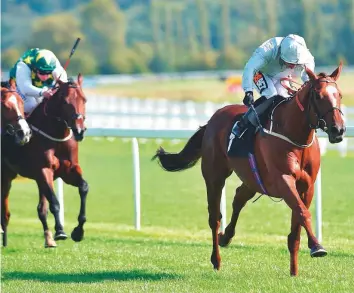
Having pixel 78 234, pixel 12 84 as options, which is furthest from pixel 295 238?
pixel 12 84

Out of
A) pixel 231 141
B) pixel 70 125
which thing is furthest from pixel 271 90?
pixel 70 125

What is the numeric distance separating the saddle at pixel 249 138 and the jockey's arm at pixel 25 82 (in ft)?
8.60

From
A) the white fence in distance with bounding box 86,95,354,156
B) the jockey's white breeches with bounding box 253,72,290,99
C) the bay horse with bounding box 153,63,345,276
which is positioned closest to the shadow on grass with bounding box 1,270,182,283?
the bay horse with bounding box 153,63,345,276

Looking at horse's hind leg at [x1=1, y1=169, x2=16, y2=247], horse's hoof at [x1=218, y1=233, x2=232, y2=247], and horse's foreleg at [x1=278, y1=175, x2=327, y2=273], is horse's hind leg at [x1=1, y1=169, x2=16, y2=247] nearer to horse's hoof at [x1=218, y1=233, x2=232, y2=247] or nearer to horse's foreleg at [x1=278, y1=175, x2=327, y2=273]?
horse's hoof at [x1=218, y1=233, x2=232, y2=247]

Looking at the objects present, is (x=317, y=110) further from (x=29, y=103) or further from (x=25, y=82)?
(x=29, y=103)

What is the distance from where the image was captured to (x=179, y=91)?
191ft

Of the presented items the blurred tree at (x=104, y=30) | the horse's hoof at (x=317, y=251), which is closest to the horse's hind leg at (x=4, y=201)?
the horse's hoof at (x=317, y=251)

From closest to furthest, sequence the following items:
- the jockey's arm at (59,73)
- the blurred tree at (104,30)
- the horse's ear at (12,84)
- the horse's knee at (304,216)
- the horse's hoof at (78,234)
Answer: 1. the horse's knee at (304,216)
2. the horse's hoof at (78,234)
3. the horse's ear at (12,84)
4. the jockey's arm at (59,73)
5. the blurred tree at (104,30)

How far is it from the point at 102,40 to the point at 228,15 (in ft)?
88.2

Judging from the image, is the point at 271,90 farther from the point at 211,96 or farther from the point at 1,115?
the point at 211,96

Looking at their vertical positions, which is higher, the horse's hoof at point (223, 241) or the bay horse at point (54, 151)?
the bay horse at point (54, 151)

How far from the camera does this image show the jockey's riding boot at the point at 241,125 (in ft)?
25.9

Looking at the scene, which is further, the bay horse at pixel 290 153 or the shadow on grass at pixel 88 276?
the shadow on grass at pixel 88 276

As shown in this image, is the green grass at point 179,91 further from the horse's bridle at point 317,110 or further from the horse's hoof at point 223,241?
the horse's bridle at point 317,110
